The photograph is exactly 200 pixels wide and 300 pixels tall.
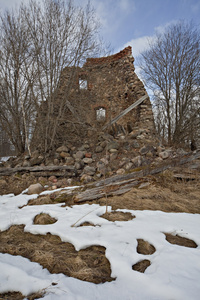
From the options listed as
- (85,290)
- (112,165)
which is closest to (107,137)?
(112,165)

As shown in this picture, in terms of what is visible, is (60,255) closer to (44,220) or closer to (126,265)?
(126,265)

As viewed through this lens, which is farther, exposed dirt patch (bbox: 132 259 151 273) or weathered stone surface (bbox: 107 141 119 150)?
weathered stone surface (bbox: 107 141 119 150)

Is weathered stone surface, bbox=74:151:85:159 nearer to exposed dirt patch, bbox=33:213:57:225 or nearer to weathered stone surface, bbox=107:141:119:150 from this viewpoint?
weathered stone surface, bbox=107:141:119:150

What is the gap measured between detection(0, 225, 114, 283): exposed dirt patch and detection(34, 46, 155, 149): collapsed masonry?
5.13 m

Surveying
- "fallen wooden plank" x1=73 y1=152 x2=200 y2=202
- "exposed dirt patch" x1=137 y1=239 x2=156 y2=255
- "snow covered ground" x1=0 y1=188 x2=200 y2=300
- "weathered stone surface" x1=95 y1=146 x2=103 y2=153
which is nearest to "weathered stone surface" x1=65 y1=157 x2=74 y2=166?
"weathered stone surface" x1=95 y1=146 x2=103 y2=153

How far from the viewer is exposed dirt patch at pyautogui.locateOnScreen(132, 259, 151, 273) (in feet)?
4.15

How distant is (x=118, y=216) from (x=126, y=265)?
1.02m

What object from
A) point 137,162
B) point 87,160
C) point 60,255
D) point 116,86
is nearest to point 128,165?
point 137,162

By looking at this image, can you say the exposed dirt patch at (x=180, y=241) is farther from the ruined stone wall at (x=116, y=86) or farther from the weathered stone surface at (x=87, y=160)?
the ruined stone wall at (x=116, y=86)

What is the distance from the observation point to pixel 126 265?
1272 mm

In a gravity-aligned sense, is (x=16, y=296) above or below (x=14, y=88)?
below

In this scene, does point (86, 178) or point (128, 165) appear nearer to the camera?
point (86, 178)

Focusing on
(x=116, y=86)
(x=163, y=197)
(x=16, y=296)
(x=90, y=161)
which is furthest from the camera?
(x=116, y=86)

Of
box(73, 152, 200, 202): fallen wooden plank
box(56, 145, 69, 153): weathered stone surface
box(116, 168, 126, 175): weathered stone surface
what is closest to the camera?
box(73, 152, 200, 202): fallen wooden plank
